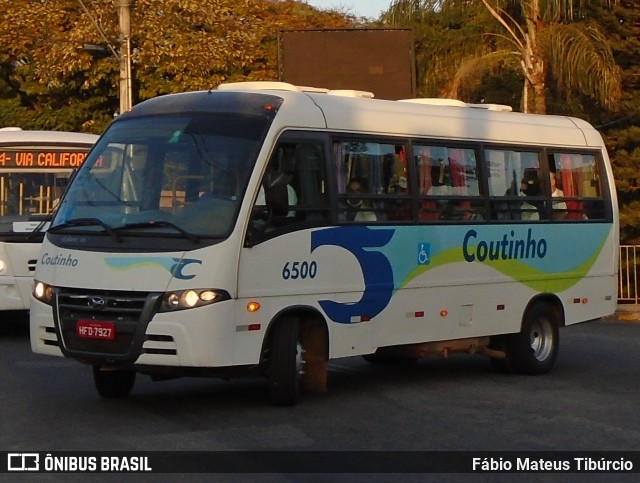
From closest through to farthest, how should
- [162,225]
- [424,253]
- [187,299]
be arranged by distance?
[187,299]
[162,225]
[424,253]

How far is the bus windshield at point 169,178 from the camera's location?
34.7 ft

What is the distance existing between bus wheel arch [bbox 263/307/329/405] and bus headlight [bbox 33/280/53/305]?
1.84 meters

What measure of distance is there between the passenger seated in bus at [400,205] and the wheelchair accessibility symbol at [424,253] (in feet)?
1.05

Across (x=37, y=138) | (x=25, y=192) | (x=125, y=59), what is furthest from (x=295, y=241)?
(x=125, y=59)

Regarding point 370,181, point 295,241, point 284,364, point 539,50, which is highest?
point 539,50

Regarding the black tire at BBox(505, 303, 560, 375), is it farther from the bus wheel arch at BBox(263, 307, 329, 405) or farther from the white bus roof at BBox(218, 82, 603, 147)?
the bus wheel arch at BBox(263, 307, 329, 405)

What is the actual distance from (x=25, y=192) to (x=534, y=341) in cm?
714

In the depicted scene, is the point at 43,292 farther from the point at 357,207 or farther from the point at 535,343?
the point at 535,343

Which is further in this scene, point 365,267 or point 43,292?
point 365,267

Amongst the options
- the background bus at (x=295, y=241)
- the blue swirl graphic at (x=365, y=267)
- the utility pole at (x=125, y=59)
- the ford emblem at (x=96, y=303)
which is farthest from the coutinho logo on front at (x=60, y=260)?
the utility pole at (x=125, y=59)

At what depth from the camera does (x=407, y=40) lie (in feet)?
94.2

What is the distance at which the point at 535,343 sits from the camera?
14367 mm

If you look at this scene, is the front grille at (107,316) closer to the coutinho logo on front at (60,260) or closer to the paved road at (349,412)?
the coutinho logo on front at (60,260)

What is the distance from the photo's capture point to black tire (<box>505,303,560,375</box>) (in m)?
14.0
